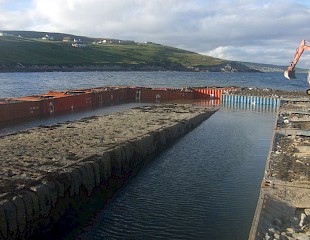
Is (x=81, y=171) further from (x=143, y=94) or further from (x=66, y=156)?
(x=143, y=94)

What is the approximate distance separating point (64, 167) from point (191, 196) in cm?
572

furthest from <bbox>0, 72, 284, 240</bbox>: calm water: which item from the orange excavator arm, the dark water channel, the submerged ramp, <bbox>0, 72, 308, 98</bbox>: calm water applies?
<bbox>0, 72, 308, 98</bbox>: calm water

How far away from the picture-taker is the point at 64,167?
52.2 feet

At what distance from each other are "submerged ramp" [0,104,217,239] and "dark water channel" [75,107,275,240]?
847 millimetres

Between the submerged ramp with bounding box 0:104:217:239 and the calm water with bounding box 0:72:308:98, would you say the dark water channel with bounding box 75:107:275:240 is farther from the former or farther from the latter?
the calm water with bounding box 0:72:308:98

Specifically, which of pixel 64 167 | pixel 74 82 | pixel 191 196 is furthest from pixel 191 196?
pixel 74 82

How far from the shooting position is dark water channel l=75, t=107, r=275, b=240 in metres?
14.3

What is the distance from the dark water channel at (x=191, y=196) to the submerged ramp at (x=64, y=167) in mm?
847

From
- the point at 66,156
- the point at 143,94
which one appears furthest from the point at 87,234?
the point at 143,94

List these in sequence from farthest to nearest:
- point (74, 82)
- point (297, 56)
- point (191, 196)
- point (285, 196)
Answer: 1. point (74, 82)
2. point (297, 56)
3. point (191, 196)
4. point (285, 196)

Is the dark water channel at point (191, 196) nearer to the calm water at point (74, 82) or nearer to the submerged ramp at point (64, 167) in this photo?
the submerged ramp at point (64, 167)

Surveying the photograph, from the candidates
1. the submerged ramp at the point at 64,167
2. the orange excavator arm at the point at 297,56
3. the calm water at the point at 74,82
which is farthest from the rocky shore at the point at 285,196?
the calm water at the point at 74,82

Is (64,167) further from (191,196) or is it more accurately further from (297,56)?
(297,56)

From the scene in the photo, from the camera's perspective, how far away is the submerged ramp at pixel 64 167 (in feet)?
41.3
